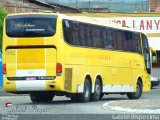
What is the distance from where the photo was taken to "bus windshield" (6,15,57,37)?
23.5 meters

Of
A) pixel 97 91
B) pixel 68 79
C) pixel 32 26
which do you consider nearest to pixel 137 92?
pixel 97 91

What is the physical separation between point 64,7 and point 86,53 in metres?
49.9

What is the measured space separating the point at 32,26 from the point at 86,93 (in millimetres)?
3716

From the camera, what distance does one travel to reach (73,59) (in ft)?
79.8

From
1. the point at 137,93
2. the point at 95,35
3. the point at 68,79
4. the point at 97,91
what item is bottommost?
the point at 137,93

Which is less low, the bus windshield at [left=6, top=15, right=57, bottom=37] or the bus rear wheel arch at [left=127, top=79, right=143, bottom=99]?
the bus windshield at [left=6, top=15, right=57, bottom=37]

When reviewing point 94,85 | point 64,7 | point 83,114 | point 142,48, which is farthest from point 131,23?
point 83,114

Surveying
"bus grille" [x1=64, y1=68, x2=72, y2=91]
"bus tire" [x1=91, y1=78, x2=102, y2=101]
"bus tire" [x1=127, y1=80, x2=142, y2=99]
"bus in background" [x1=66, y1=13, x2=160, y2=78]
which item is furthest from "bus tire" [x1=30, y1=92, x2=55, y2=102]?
"bus in background" [x1=66, y1=13, x2=160, y2=78]

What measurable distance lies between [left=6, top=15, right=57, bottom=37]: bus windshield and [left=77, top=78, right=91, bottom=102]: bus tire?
2.99 meters

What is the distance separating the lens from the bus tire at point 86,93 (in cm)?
2489

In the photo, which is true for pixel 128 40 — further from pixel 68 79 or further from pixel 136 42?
pixel 68 79

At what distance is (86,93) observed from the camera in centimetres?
2523

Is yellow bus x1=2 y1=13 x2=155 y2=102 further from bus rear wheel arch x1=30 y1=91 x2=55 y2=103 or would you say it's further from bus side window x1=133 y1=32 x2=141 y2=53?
bus side window x1=133 y1=32 x2=141 y2=53

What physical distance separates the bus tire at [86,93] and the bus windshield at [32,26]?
9.81 feet
